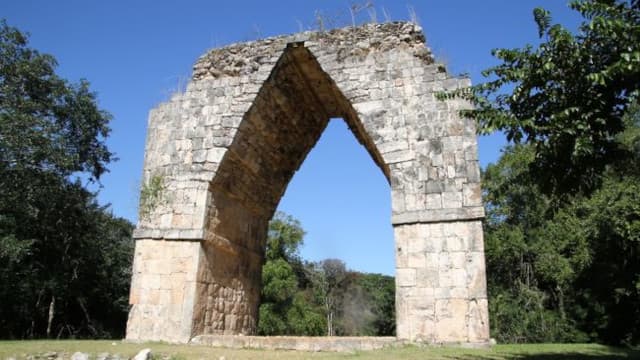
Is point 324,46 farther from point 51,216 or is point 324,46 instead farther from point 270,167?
point 51,216

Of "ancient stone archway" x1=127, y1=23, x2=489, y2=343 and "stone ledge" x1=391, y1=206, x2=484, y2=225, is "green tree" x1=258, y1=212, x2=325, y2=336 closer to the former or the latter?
"ancient stone archway" x1=127, y1=23, x2=489, y2=343

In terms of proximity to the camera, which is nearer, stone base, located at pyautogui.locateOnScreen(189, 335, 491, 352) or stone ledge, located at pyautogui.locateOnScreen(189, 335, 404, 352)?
stone base, located at pyautogui.locateOnScreen(189, 335, 491, 352)

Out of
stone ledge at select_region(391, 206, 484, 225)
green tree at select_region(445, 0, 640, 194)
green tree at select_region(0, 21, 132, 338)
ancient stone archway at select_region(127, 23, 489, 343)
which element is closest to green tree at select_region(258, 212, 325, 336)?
green tree at select_region(0, 21, 132, 338)

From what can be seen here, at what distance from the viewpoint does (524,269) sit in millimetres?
24766

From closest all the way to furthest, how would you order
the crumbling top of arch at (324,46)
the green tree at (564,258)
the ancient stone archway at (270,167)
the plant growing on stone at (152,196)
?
1. the ancient stone archway at (270,167)
2. the crumbling top of arch at (324,46)
3. the plant growing on stone at (152,196)
4. the green tree at (564,258)

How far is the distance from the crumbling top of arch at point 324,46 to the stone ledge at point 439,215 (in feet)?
9.89

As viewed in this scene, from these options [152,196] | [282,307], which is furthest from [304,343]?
[282,307]

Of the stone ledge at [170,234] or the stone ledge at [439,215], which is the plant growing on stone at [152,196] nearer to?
the stone ledge at [170,234]

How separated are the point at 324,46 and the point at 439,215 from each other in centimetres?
415

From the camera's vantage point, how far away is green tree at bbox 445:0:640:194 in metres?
4.92

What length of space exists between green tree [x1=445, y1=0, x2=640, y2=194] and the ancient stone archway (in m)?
3.22

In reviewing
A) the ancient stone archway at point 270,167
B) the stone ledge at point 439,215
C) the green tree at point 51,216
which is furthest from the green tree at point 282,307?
the stone ledge at point 439,215

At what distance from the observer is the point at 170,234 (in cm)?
1007

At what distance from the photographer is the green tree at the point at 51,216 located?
14047mm
